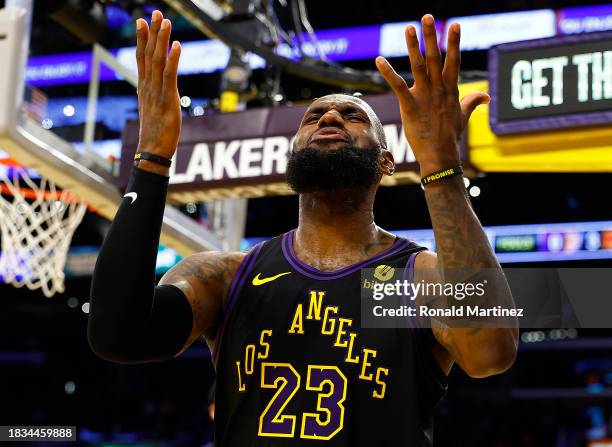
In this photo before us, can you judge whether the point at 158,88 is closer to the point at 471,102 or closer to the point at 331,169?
the point at 331,169

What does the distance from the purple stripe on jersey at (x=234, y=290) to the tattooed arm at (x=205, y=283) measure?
2 centimetres

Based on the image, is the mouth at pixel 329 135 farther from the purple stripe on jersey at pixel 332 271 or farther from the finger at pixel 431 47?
the finger at pixel 431 47

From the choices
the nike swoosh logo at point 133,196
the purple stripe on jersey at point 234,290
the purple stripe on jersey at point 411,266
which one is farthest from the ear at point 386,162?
the nike swoosh logo at point 133,196

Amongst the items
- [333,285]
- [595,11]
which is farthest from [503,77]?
[595,11]

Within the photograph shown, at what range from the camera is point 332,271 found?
2332 mm

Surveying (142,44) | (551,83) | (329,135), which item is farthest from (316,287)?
(551,83)

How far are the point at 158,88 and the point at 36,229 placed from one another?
13.1 ft

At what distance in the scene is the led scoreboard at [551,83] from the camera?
4.52 metres

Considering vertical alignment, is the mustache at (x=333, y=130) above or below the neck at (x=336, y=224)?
above

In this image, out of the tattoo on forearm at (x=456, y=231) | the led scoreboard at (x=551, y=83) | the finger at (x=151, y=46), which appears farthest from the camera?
the led scoreboard at (x=551, y=83)

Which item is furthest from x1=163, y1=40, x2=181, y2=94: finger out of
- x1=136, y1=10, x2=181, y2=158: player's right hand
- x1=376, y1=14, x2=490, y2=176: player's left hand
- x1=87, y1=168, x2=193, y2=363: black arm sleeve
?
x1=376, y1=14, x2=490, y2=176: player's left hand

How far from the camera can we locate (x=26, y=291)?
58.7 ft

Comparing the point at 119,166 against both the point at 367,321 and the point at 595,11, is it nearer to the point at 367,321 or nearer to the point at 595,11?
the point at 367,321

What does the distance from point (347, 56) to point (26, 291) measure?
33.7 ft
